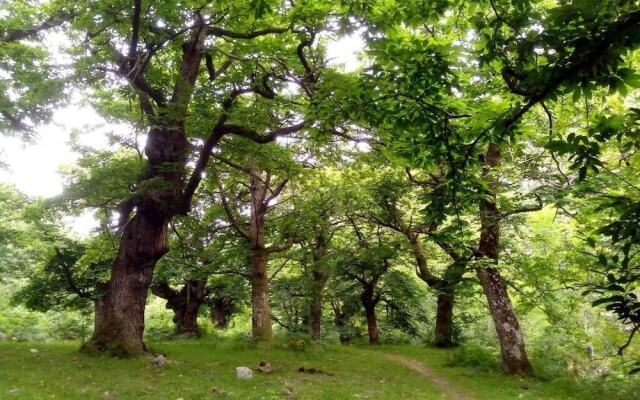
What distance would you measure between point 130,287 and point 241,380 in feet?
12.8

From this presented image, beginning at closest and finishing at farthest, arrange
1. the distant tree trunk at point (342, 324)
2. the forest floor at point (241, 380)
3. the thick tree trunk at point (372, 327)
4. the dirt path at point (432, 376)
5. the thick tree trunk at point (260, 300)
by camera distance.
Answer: the forest floor at point (241, 380), the dirt path at point (432, 376), the thick tree trunk at point (260, 300), the thick tree trunk at point (372, 327), the distant tree trunk at point (342, 324)

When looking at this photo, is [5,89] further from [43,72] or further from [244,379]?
[244,379]

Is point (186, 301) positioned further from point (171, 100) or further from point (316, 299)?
point (171, 100)

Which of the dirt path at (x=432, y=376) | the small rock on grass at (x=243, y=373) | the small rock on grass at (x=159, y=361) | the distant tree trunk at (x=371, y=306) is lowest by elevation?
the dirt path at (x=432, y=376)

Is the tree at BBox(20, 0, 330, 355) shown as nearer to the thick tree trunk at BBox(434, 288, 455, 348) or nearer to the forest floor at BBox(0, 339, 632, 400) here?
the forest floor at BBox(0, 339, 632, 400)

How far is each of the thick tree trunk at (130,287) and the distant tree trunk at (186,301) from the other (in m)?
8.39

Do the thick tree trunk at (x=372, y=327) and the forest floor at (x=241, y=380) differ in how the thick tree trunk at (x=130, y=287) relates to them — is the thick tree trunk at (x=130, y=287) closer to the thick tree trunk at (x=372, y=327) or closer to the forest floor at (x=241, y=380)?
the forest floor at (x=241, y=380)

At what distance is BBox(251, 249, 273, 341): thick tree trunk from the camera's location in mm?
14938

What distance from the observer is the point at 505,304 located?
39.9 feet

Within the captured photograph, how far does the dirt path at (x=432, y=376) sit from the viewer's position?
10046mm

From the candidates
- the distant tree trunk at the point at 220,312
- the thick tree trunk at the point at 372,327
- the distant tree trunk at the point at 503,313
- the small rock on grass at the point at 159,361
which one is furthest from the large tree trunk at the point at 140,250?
the distant tree trunk at the point at 220,312

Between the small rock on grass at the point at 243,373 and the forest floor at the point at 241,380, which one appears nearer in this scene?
the forest floor at the point at 241,380

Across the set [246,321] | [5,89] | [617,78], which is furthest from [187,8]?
[246,321]

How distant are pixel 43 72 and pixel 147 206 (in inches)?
153
